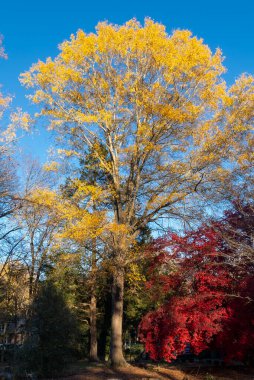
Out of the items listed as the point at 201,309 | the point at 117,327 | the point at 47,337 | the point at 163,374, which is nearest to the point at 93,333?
the point at 117,327

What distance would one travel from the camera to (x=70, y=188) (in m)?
14.3

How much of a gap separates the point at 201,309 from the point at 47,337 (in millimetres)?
4827

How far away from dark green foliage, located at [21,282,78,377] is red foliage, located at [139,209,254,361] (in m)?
2.57

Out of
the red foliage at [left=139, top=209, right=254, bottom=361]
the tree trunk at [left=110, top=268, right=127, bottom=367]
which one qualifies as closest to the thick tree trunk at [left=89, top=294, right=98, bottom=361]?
the tree trunk at [left=110, top=268, right=127, bottom=367]

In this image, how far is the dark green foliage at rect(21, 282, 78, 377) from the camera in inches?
449

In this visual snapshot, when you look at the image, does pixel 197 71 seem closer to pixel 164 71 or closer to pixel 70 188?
pixel 164 71

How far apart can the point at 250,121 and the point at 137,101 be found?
149 inches

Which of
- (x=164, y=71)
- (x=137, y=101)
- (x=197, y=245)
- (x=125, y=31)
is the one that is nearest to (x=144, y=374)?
(x=197, y=245)

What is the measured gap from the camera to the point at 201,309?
12.3 meters

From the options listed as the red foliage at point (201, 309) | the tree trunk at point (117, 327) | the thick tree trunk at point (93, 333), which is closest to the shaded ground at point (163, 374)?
the tree trunk at point (117, 327)

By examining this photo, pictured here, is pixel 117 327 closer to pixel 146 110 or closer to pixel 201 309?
pixel 201 309

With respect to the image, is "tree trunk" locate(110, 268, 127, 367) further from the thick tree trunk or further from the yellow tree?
the thick tree trunk

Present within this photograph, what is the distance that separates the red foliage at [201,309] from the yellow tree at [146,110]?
1548mm

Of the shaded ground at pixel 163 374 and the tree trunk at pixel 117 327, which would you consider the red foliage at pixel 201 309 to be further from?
the tree trunk at pixel 117 327
